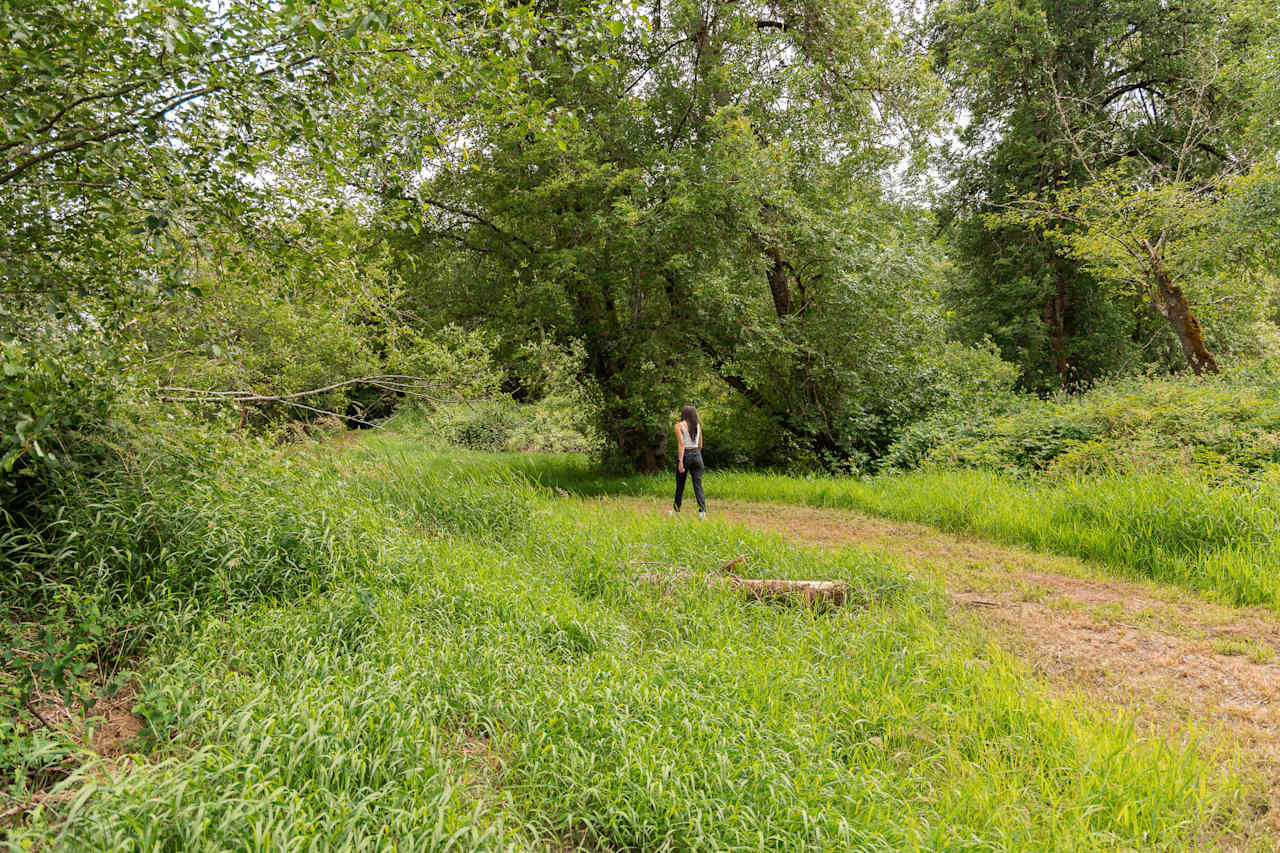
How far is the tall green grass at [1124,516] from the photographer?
5172mm

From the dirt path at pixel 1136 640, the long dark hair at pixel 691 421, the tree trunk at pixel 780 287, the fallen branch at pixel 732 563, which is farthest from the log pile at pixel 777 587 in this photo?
the tree trunk at pixel 780 287

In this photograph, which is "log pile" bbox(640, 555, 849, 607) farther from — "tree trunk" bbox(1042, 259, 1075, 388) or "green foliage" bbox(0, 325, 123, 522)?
"tree trunk" bbox(1042, 259, 1075, 388)

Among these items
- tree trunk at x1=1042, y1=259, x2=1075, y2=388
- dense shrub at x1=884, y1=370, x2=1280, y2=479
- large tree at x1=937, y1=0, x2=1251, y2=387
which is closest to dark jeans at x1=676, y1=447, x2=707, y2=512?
dense shrub at x1=884, y1=370, x2=1280, y2=479

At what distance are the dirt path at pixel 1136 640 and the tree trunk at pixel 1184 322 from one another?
438 inches

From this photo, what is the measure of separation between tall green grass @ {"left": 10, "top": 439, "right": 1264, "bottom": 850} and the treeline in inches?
58.5

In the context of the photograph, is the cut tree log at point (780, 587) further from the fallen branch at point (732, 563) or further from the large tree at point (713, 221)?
the large tree at point (713, 221)

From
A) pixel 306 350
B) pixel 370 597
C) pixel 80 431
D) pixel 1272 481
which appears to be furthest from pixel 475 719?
pixel 306 350

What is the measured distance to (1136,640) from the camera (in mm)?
4293

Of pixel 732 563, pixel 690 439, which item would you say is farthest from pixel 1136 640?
pixel 690 439

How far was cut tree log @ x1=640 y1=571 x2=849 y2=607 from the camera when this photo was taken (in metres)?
4.92

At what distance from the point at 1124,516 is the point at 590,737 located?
606 cm

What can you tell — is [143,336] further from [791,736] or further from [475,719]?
[791,736]

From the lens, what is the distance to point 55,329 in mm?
3002

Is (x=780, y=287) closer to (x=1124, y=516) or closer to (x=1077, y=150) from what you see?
(x=1124, y=516)
